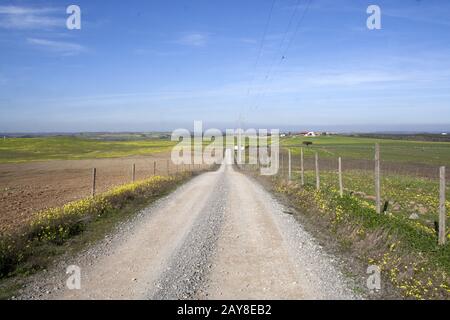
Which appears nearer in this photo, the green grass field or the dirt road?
the dirt road

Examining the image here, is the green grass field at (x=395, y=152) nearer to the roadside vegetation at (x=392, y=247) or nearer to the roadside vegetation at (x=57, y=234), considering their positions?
the roadside vegetation at (x=392, y=247)

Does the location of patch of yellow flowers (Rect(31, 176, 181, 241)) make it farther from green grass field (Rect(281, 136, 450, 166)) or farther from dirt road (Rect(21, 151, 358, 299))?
green grass field (Rect(281, 136, 450, 166))

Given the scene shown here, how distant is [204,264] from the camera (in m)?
8.66

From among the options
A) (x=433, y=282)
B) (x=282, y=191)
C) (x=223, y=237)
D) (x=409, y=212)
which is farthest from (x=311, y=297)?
(x=282, y=191)

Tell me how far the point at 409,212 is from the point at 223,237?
848cm

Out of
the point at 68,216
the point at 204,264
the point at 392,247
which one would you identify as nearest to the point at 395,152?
the point at 392,247

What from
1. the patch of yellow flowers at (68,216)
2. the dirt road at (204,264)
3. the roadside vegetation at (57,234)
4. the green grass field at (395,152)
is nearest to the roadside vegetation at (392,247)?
the dirt road at (204,264)

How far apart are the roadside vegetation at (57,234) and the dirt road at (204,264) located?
0.53 meters

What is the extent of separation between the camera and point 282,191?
70.7 feet

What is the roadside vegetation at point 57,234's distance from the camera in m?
8.31

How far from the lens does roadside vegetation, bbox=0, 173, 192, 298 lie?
831cm

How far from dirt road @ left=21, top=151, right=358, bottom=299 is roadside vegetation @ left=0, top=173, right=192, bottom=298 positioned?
1.75 feet

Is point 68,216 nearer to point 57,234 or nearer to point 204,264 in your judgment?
point 57,234

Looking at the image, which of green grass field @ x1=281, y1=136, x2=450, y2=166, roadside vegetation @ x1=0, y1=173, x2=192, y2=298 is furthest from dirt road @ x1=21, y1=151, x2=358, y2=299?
green grass field @ x1=281, y1=136, x2=450, y2=166
